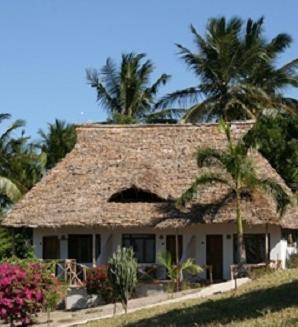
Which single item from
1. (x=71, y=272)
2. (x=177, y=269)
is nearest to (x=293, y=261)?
(x=177, y=269)

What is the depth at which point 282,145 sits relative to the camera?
1380 inches

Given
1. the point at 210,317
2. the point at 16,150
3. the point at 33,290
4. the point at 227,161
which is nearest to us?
the point at 210,317

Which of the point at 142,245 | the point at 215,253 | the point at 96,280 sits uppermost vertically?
the point at 142,245

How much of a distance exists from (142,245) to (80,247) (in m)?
2.49

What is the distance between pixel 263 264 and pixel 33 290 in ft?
32.2

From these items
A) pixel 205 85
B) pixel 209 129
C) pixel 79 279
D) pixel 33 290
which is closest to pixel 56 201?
pixel 79 279

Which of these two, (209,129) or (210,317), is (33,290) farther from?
(209,129)

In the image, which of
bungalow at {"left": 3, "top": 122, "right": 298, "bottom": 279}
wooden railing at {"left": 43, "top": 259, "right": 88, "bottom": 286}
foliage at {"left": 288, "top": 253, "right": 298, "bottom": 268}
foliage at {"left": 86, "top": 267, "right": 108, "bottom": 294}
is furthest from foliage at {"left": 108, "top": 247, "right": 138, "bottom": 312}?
foliage at {"left": 288, "top": 253, "right": 298, "bottom": 268}

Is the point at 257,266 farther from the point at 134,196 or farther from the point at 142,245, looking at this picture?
the point at 134,196

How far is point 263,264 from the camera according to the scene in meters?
28.4

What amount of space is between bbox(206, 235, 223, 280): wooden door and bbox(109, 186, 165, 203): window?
251 centimetres

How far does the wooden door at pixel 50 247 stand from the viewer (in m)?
31.6

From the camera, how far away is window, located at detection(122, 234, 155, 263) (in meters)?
30.6

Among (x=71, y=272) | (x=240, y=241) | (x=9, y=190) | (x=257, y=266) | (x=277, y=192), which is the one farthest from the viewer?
(x=9, y=190)
